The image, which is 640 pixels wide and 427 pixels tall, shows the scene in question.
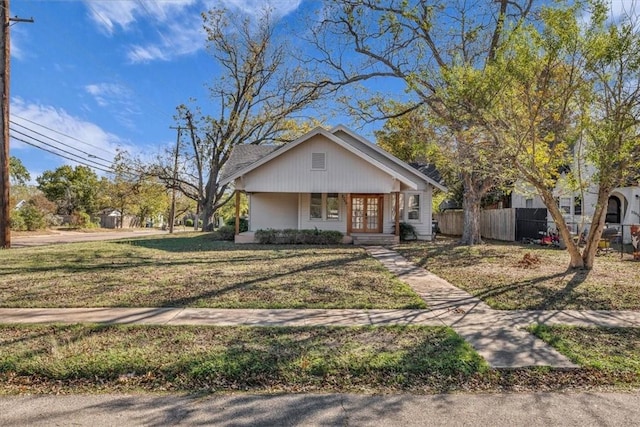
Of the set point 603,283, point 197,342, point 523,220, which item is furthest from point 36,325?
point 523,220

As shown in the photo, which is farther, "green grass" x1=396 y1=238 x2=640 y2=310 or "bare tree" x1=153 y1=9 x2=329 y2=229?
Answer: "bare tree" x1=153 y1=9 x2=329 y2=229

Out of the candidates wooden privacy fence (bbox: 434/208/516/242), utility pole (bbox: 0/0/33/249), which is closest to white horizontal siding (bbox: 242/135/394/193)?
wooden privacy fence (bbox: 434/208/516/242)

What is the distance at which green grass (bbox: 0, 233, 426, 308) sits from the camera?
645cm

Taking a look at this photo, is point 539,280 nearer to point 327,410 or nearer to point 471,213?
point 327,410

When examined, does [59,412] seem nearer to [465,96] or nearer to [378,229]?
[465,96]

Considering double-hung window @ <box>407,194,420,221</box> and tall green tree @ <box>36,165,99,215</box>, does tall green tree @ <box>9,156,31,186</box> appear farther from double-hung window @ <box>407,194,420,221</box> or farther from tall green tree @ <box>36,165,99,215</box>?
double-hung window @ <box>407,194,420,221</box>

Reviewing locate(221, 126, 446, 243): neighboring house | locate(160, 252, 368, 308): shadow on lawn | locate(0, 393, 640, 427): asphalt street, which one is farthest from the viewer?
locate(221, 126, 446, 243): neighboring house

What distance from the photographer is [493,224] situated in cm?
2158

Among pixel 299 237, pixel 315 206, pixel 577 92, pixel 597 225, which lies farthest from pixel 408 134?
pixel 577 92

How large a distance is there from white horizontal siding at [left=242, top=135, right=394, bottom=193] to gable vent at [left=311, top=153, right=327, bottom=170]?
13cm

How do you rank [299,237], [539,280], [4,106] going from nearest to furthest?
[539,280] < [4,106] < [299,237]

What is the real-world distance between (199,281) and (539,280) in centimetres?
747

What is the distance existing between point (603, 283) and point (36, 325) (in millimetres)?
10248

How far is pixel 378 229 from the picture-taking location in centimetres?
1919
